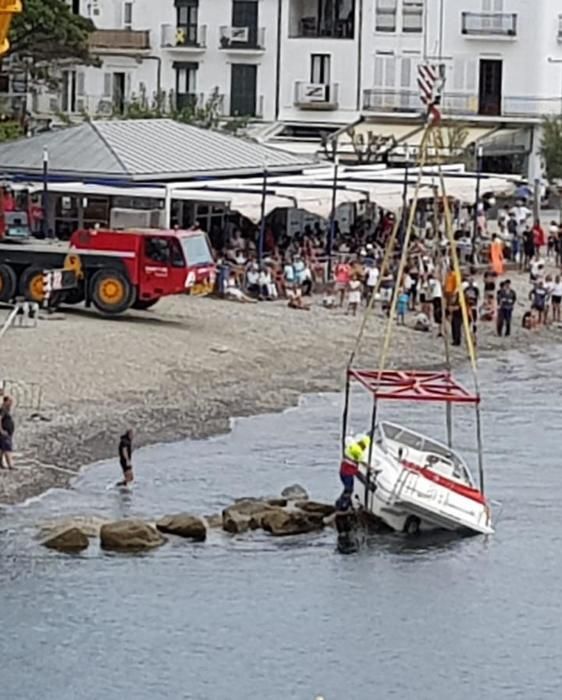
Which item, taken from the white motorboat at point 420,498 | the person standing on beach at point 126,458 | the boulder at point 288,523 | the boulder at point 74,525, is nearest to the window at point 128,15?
the person standing on beach at point 126,458

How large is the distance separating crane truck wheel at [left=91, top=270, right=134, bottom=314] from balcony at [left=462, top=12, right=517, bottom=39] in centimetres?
4270

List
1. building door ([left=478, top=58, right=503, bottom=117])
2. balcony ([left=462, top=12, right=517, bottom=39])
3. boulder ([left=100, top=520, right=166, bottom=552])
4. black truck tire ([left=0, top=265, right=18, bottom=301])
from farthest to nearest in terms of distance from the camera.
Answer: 1. building door ([left=478, top=58, right=503, bottom=117])
2. balcony ([left=462, top=12, right=517, bottom=39])
3. black truck tire ([left=0, top=265, right=18, bottom=301])
4. boulder ([left=100, top=520, right=166, bottom=552])

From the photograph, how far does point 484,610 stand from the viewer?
37719 mm

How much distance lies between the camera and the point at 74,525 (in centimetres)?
4028

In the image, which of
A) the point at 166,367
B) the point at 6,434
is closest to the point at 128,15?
the point at 166,367

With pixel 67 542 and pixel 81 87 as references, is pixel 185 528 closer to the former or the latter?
pixel 67 542

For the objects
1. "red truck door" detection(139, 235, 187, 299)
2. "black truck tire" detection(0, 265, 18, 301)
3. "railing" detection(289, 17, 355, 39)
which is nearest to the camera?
"red truck door" detection(139, 235, 187, 299)

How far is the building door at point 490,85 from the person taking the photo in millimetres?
96875

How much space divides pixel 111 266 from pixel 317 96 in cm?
4182

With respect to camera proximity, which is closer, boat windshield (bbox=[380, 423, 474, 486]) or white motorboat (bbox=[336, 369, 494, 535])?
white motorboat (bbox=[336, 369, 494, 535])

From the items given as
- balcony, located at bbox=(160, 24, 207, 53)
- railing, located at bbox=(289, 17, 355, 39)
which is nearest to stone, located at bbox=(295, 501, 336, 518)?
railing, located at bbox=(289, 17, 355, 39)

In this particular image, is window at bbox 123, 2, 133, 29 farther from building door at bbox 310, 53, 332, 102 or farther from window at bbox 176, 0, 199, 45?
building door at bbox 310, 53, 332, 102

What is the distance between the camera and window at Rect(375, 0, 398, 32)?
9706cm

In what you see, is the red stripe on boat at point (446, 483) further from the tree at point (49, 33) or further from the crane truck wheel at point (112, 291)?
the tree at point (49, 33)
